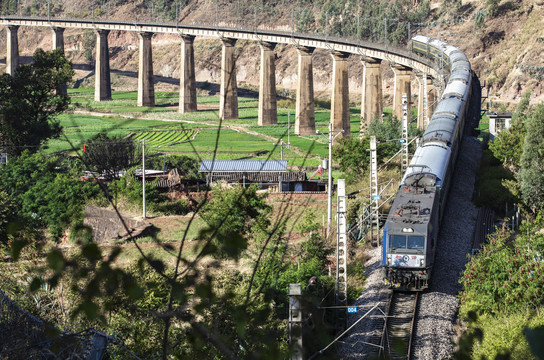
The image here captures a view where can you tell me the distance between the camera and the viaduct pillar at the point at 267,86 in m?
108

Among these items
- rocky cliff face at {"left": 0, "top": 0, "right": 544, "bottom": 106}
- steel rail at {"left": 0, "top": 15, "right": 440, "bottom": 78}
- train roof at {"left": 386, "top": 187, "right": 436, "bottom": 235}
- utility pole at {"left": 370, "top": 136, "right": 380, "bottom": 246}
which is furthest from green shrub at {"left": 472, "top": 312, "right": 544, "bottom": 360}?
rocky cliff face at {"left": 0, "top": 0, "right": 544, "bottom": 106}

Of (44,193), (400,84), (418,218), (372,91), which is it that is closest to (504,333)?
(418,218)

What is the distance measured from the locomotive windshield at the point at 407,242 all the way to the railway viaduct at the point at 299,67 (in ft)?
133

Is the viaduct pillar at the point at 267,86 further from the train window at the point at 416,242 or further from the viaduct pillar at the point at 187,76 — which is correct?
the train window at the point at 416,242

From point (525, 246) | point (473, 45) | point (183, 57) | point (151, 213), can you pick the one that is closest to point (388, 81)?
point (473, 45)

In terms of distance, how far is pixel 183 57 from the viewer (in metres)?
118

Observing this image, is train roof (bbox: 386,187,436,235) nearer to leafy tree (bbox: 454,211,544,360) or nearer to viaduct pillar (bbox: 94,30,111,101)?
leafy tree (bbox: 454,211,544,360)

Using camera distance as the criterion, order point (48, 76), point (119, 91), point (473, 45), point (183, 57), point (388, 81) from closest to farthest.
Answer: point (48, 76)
point (183, 57)
point (473, 45)
point (388, 81)
point (119, 91)

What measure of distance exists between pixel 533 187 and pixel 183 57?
81.7 meters

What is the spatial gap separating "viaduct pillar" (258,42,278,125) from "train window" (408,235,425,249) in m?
82.6

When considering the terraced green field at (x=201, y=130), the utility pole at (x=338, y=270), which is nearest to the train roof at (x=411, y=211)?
the utility pole at (x=338, y=270)

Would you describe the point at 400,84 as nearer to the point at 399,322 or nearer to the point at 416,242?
the point at 416,242

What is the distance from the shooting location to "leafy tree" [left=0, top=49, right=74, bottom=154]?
212ft

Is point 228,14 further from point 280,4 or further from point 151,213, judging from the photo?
point 151,213
